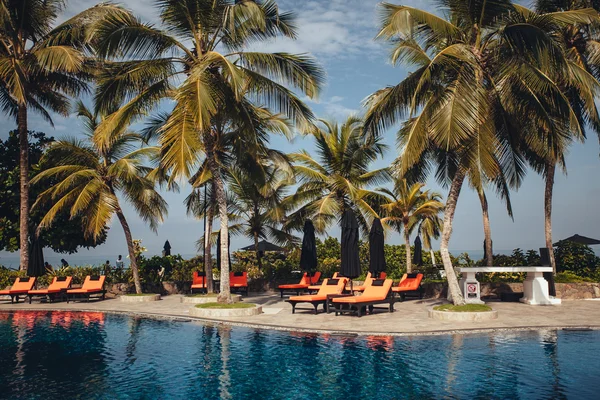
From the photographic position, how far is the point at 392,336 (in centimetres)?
1122

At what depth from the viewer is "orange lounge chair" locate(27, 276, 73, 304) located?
19594 mm

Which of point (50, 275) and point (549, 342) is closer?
point (549, 342)

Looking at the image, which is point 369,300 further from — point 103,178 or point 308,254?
point 103,178

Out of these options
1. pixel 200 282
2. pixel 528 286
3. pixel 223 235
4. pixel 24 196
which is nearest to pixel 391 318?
pixel 528 286

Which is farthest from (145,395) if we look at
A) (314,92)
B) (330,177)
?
(330,177)

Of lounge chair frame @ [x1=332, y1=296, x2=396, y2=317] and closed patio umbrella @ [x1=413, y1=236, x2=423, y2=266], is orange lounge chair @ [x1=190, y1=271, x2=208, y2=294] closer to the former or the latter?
lounge chair frame @ [x1=332, y1=296, x2=396, y2=317]

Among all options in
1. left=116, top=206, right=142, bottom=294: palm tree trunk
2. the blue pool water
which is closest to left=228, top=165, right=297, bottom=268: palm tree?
left=116, top=206, right=142, bottom=294: palm tree trunk

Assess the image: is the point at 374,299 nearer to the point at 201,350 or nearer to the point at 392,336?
the point at 392,336

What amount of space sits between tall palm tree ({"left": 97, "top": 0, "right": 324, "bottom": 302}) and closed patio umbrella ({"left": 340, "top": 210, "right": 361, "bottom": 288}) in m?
3.78

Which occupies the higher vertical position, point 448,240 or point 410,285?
point 448,240

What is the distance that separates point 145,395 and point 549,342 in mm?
7903

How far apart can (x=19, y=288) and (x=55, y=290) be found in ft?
5.82

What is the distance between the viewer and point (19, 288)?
66.2ft

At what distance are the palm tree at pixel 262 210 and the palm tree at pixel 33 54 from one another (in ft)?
28.8
